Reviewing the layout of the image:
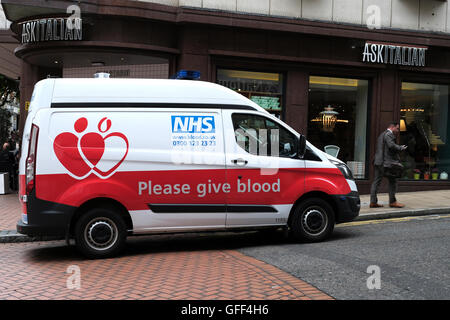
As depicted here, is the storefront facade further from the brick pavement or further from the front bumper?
the brick pavement

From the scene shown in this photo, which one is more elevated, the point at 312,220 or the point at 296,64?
the point at 296,64

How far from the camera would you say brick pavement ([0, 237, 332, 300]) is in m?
5.10

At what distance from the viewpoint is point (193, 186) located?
7359mm

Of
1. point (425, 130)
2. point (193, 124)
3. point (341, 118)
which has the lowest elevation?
point (193, 124)

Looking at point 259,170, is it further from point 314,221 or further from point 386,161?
point 386,161

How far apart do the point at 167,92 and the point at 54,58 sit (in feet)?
25.6

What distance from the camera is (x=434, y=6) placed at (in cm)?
1492

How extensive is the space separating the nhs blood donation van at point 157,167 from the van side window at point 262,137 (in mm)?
16

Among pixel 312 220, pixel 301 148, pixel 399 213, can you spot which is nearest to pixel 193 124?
pixel 301 148

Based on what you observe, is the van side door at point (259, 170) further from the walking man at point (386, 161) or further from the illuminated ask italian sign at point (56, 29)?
the illuminated ask italian sign at point (56, 29)

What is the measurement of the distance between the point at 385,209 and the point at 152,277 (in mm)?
6843

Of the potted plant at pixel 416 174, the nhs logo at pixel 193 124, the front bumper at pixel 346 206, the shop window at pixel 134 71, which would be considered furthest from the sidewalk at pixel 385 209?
the shop window at pixel 134 71

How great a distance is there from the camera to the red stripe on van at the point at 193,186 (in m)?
6.93
